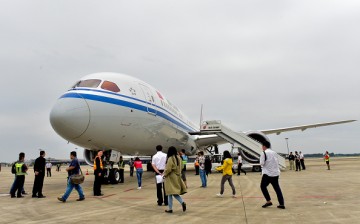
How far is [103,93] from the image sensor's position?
1162 centimetres

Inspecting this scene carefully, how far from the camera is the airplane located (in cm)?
1062

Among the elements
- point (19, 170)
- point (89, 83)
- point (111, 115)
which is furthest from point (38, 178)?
point (89, 83)

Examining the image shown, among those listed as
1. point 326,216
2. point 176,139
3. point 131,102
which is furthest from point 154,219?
point 176,139

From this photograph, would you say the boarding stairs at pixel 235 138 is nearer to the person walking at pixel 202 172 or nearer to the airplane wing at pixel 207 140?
the airplane wing at pixel 207 140

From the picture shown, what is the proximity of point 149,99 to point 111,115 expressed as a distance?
10.5ft

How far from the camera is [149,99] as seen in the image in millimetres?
14484

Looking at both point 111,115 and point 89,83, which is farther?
point 89,83

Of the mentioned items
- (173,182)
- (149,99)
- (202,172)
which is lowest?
(173,182)

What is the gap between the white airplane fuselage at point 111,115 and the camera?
1060 cm

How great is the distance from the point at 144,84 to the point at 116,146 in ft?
11.9

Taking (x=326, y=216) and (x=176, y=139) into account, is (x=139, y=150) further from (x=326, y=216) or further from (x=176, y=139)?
(x=326, y=216)

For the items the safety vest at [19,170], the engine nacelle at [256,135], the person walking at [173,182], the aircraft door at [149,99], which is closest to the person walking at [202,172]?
the aircraft door at [149,99]

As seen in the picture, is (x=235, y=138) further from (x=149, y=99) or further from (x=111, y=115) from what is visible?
(x=111, y=115)

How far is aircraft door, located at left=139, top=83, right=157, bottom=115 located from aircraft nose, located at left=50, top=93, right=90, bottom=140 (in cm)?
376
